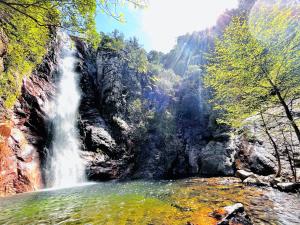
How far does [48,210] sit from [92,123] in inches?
899

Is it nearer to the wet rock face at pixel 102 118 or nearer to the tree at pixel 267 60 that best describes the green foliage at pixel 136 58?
the wet rock face at pixel 102 118

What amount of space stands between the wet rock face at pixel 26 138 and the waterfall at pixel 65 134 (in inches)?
61.6

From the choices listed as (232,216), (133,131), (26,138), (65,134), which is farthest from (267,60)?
(133,131)

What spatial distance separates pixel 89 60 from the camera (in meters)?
41.7

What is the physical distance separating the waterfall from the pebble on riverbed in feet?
67.9

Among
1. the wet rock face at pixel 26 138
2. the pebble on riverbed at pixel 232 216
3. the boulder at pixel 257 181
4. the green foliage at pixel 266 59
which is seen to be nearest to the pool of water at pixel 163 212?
the pebble on riverbed at pixel 232 216

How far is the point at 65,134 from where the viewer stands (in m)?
29.2

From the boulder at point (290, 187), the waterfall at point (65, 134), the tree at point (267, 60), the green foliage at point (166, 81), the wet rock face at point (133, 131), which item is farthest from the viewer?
the green foliage at point (166, 81)

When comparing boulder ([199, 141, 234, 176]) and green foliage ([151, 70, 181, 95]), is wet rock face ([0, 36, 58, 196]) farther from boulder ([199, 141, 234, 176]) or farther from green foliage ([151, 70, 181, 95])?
green foliage ([151, 70, 181, 95])

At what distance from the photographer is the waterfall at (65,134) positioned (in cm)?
2548

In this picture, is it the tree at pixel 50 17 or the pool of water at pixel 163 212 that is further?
the pool of water at pixel 163 212

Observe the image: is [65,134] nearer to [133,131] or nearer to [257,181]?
[133,131]

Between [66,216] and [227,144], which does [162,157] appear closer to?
[227,144]

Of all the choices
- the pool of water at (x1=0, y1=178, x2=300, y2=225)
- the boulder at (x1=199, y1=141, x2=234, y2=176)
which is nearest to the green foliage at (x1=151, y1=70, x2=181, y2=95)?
the boulder at (x1=199, y1=141, x2=234, y2=176)
